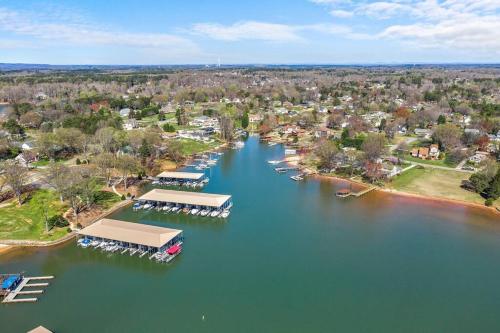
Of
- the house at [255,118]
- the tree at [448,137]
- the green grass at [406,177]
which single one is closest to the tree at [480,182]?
the green grass at [406,177]

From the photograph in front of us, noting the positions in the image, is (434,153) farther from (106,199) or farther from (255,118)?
(106,199)

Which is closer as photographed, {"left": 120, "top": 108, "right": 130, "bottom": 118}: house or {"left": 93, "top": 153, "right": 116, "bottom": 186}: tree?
{"left": 93, "top": 153, "right": 116, "bottom": 186}: tree

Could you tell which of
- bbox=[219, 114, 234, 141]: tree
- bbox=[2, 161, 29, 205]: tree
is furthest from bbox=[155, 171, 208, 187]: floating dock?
bbox=[219, 114, 234, 141]: tree

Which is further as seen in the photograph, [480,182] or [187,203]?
[480,182]

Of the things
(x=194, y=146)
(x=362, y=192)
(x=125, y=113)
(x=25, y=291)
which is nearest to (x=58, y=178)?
(x=25, y=291)

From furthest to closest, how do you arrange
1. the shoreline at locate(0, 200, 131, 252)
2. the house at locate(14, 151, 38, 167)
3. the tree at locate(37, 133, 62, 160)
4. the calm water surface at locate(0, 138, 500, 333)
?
the tree at locate(37, 133, 62, 160) → the house at locate(14, 151, 38, 167) → the shoreline at locate(0, 200, 131, 252) → the calm water surface at locate(0, 138, 500, 333)


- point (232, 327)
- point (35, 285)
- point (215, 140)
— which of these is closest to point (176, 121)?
point (215, 140)

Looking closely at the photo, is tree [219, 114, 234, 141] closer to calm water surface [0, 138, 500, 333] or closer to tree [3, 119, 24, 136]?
calm water surface [0, 138, 500, 333]

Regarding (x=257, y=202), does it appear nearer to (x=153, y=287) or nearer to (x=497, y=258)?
(x=153, y=287)
